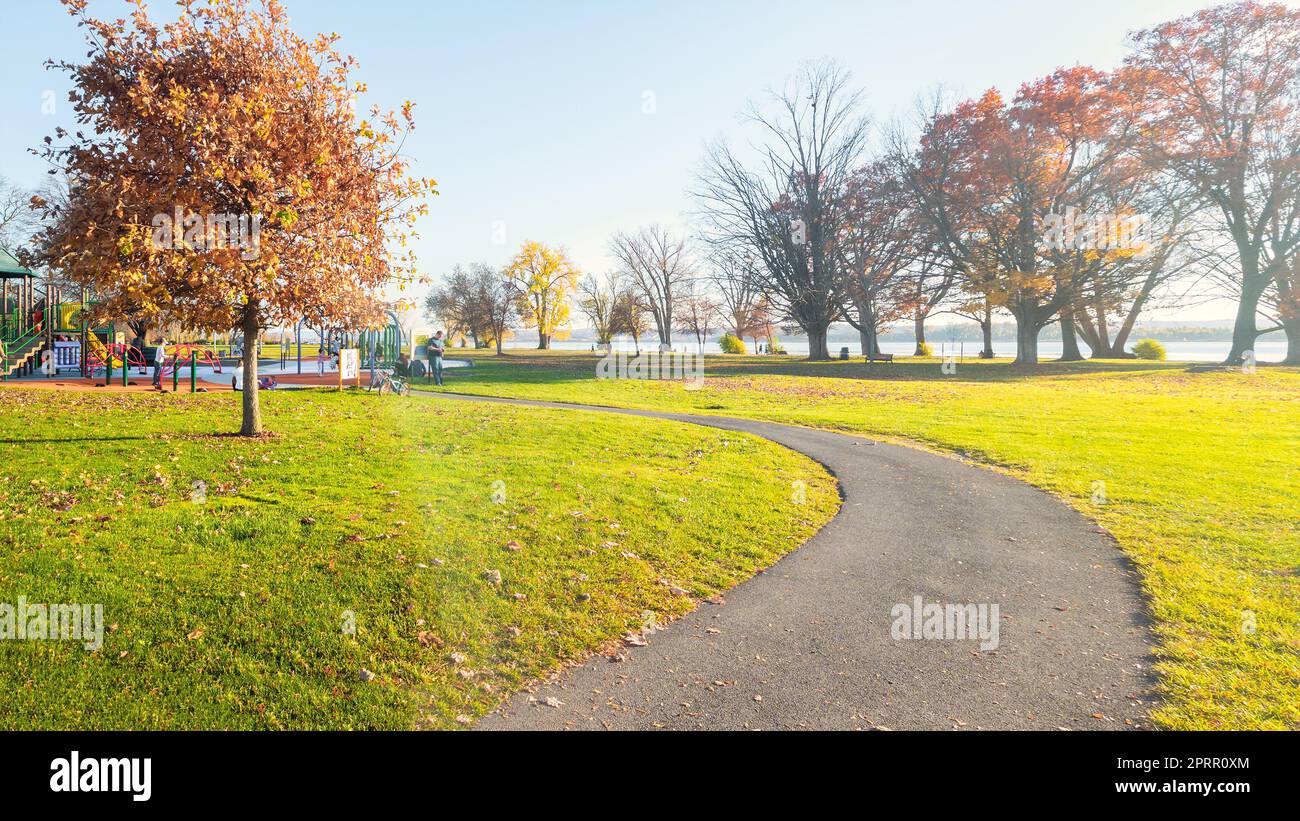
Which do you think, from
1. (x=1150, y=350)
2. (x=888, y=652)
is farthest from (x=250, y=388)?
(x=1150, y=350)

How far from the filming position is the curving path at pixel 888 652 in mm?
4379

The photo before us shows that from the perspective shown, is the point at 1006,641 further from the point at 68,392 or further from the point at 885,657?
the point at 68,392

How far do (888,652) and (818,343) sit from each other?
160 feet

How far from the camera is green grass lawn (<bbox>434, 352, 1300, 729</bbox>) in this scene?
519 centimetres

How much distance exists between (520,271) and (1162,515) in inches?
2529

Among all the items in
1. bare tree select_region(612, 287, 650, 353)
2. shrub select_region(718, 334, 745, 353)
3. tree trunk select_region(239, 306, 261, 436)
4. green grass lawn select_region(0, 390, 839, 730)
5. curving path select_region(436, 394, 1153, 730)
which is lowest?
curving path select_region(436, 394, 1153, 730)

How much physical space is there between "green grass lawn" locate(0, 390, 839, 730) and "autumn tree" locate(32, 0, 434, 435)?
276 cm

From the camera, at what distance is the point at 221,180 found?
11086 mm

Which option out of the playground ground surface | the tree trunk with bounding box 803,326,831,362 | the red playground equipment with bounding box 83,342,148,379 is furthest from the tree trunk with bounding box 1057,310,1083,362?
the red playground equipment with bounding box 83,342,148,379

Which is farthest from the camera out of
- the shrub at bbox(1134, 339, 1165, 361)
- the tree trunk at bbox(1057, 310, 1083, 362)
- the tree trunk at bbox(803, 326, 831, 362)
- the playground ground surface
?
the tree trunk at bbox(803, 326, 831, 362)

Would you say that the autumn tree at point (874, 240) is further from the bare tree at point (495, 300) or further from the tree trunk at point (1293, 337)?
the bare tree at point (495, 300)

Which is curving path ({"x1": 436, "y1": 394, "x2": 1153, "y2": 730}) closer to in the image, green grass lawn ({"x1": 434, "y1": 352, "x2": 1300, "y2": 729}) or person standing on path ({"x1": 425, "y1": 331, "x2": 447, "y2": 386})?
green grass lawn ({"x1": 434, "y1": 352, "x2": 1300, "y2": 729})

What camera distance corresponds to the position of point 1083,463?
1307 cm
